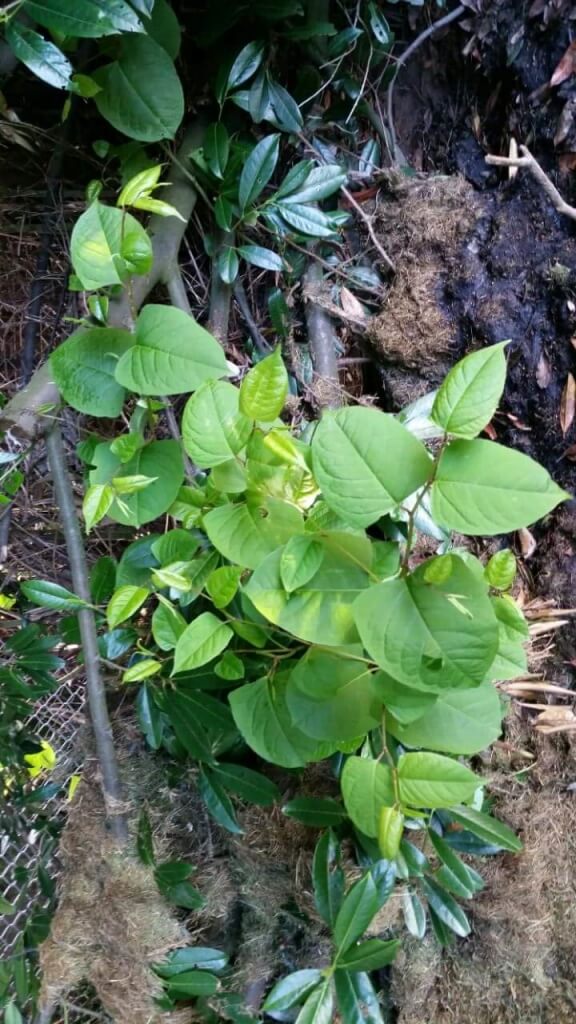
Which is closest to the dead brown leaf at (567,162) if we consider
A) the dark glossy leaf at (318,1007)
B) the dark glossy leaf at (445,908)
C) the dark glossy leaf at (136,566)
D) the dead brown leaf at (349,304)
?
the dead brown leaf at (349,304)

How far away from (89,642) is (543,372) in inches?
31.2

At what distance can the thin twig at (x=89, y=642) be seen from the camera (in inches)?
32.1

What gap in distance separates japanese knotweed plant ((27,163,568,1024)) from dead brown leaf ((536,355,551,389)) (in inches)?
15.1

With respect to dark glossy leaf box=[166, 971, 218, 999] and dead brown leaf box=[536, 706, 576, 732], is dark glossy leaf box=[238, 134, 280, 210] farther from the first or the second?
dark glossy leaf box=[166, 971, 218, 999]

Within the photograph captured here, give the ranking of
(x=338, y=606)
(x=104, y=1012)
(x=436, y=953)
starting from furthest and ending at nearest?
(x=436, y=953) < (x=104, y=1012) < (x=338, y=606)

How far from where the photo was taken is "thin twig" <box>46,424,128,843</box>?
2.67 feet

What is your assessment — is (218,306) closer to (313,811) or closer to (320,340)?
(320,340)

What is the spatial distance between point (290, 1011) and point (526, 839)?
16.8 inches

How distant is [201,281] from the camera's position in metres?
0.99

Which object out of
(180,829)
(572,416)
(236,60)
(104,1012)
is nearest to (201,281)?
(236,60)

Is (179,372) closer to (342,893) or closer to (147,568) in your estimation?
(147,568)

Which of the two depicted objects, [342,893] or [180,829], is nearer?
[342,893]

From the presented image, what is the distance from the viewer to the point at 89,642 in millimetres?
822

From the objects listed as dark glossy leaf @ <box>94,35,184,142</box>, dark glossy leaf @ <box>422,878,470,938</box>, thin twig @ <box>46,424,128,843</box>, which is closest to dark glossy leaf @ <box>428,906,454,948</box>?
dark glossy leaf @ <box>422,878,470,938</box>
